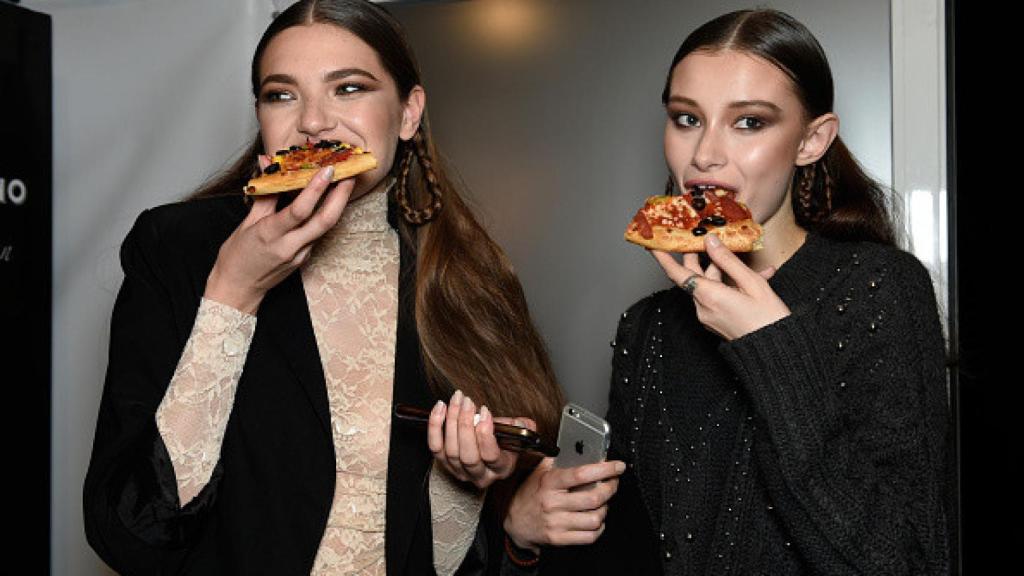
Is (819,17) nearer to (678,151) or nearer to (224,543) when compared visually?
(678,151)

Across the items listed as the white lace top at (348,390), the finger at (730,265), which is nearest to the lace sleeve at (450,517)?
the white lace top at (348,390)

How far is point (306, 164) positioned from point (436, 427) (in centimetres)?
49

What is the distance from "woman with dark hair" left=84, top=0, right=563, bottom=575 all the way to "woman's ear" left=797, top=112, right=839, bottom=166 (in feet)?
1.99

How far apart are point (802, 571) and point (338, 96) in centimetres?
112

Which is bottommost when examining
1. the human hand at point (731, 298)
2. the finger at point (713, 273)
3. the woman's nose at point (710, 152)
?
the human hand at point (731, 298)

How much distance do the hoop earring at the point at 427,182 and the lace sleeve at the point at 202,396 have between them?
45 centimetres

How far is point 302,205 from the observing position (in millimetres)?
1830

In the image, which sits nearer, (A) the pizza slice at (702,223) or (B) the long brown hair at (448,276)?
(A) the pizza slice at (702,223)

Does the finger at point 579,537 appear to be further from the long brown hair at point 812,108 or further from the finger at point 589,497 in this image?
the long brown hair at point 812,108

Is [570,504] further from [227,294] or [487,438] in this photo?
[227,294]

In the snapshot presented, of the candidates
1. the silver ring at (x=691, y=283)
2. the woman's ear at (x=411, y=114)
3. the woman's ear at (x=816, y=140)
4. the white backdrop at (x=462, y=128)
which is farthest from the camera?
the white backdrop at (x=462, y=128)

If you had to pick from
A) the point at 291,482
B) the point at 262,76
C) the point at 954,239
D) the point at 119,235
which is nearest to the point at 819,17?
the point at 954,239

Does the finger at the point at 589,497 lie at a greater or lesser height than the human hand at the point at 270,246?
lesser

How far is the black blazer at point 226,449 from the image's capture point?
1799mm
